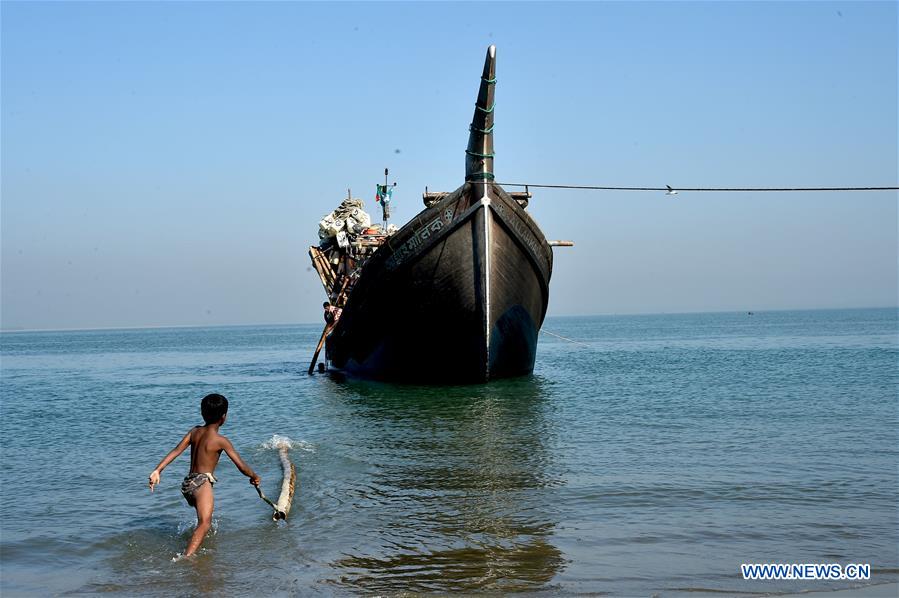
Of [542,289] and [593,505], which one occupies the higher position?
[542,289]

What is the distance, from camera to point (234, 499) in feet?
33.3

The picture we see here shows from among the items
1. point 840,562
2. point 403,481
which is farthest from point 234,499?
point 840,562

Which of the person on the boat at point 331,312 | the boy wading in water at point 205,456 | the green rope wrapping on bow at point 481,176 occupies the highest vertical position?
the green rope wrapping on bow at point 481,176

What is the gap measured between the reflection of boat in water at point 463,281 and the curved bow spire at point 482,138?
0.08 feet

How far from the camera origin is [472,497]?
9.82m

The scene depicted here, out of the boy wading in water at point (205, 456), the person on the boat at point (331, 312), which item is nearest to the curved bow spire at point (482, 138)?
the person on the boat at point (331, 312)

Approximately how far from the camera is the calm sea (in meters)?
7.09

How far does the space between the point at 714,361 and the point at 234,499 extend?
3314cm

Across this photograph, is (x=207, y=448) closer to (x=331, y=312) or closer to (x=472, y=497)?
(x=472, y=497)

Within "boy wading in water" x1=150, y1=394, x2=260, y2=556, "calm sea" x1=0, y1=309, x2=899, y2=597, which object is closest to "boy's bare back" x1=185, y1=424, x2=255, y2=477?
"boy wading in water" x1=150, y1=394, x2=260, y2=556

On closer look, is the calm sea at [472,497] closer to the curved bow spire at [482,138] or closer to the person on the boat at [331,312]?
the curved bow spire at [482,138]

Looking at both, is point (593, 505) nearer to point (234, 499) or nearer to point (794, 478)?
point (794, 478)

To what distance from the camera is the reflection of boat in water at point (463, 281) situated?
1939 centimetres

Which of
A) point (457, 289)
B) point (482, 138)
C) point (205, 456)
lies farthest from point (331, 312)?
point (205, 456)
